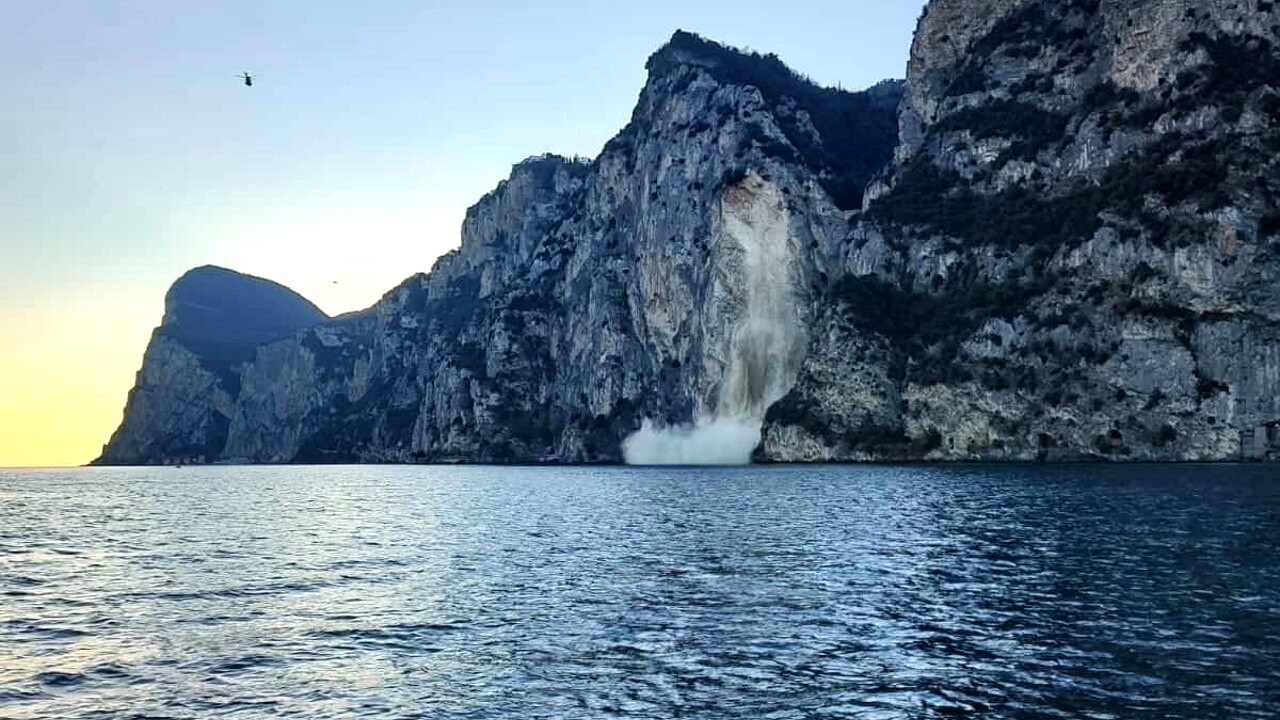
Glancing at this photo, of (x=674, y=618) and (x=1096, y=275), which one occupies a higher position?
(x=1096, y=275)

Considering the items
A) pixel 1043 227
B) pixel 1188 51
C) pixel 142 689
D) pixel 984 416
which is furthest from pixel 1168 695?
pixel 1188 51

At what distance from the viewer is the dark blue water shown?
933 inches

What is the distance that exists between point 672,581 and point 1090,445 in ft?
423

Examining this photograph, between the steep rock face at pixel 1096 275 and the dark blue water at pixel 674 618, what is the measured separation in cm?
8114

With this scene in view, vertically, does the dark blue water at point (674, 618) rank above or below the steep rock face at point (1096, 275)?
below

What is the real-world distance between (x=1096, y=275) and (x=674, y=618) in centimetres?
14844

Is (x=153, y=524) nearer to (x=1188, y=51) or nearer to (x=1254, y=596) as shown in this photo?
(x=1254, y=596)

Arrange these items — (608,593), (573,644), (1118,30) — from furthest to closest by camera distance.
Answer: (1118,30)
(608,593)
(573,644)

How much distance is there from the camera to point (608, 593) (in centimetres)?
3966

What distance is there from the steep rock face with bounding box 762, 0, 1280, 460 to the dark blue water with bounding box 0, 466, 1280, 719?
8114cm

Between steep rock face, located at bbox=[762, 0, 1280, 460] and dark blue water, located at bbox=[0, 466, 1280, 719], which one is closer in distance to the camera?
dark blue water, located at bbox=[0, 466, 1280, 719]

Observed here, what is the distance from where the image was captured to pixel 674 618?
33.6m

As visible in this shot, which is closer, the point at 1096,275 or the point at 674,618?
the point at 674,618

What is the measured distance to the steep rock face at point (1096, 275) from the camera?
140625mm
